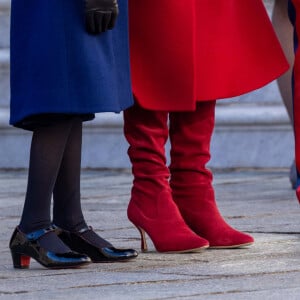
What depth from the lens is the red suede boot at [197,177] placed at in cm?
369

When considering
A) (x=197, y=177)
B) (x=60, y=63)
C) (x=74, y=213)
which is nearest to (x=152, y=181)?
(x=197, y=177)

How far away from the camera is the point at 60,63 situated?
3.24 m

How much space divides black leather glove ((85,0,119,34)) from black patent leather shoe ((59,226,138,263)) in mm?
575

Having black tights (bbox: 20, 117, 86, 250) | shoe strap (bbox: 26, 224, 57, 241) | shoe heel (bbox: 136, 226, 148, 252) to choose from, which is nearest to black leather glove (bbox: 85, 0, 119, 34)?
black tights (bbox: 20, 117, 86, 250)

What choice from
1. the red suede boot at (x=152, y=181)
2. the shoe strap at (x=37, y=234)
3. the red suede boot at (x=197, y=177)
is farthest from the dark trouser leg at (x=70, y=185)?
the red suede boot at (x=197, y=177)

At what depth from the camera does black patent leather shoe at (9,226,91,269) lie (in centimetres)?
327

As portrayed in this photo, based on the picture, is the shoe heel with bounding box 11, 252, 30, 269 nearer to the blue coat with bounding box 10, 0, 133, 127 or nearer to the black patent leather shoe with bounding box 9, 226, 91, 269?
the black patent leather shoe with bounding box 9, 226, 91, 269

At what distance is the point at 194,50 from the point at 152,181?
40cm

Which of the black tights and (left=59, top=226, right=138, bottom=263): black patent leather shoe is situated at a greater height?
the black tights

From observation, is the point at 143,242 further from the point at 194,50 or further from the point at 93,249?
the point at 194,50

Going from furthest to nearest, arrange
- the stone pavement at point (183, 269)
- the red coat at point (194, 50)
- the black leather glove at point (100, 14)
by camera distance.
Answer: the red coat at point (194, 50)
the black leather glove at point (100, 14)
the stone pavement at point (183, 269)

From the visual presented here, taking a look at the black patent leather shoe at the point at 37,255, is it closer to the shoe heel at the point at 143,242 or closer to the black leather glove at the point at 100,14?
the shoe heel at the point at 143,242

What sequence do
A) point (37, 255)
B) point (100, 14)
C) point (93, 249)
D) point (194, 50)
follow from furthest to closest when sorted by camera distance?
point (194, 50), point (93, 249), point (37, 255), point (100, 14)

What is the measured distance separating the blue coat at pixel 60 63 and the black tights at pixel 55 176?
0.34ft
